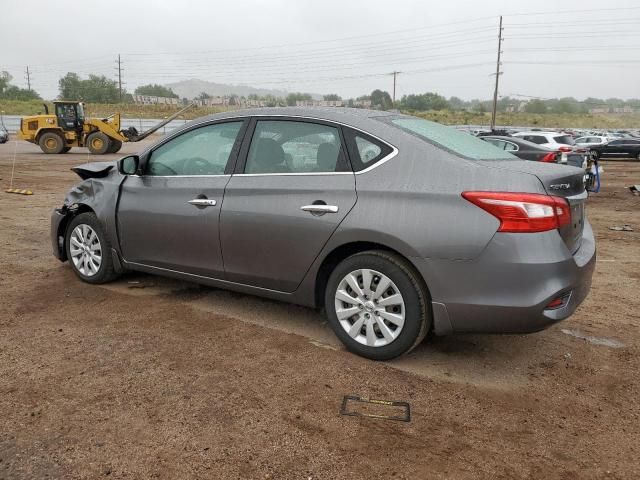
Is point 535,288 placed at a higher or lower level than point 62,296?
higher

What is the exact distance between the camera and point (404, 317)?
3.30 m

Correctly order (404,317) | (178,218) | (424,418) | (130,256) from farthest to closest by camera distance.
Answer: (130,256) < (178,218) < (404,317) < (424,418)

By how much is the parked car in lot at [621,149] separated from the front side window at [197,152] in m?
27.6

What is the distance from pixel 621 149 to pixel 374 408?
29.2 m

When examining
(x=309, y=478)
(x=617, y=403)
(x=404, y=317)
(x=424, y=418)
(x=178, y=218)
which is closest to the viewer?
(x=309, y=478)

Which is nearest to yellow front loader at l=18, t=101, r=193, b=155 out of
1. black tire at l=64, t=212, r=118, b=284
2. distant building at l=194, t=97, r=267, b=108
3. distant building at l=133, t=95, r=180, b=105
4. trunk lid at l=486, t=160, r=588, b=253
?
distant building at l=194, t=97, r=267, b=108

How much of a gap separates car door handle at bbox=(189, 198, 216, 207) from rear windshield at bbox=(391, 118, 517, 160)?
1.42 metres

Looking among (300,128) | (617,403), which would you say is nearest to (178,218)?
(300,128)

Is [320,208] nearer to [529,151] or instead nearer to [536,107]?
[529,151]

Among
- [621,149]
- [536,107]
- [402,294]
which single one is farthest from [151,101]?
[402,294]

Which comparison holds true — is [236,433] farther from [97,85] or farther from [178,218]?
[97,85]

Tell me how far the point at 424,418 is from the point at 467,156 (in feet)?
5.15

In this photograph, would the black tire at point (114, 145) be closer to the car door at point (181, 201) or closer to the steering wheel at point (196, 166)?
the car door at point (181, 201)

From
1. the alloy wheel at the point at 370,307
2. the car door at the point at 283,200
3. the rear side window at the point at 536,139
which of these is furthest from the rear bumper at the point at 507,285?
the rear side window at the point at 536,139
